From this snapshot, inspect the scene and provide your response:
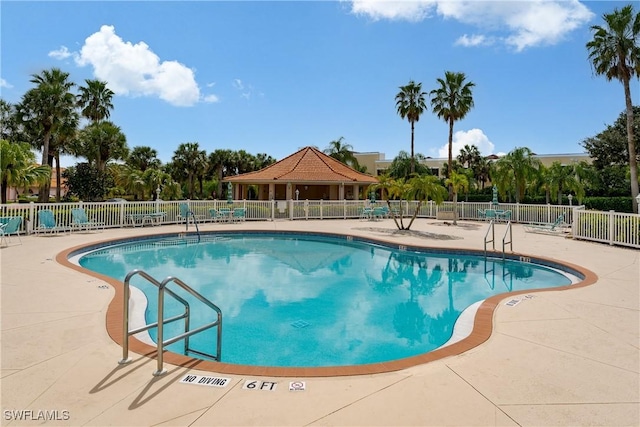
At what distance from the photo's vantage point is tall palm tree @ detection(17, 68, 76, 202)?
22.0 meters

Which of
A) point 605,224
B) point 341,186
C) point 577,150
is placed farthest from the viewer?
point 577,150

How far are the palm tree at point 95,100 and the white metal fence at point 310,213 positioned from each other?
1727 cm

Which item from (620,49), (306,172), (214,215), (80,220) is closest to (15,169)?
(80,220)

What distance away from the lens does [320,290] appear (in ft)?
26.2

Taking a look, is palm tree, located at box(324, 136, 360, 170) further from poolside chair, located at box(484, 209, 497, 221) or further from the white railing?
the white railing

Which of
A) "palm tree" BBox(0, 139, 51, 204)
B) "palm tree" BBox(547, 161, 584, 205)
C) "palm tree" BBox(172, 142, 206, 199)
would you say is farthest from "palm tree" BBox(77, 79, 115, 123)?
"palm tree" BBox(547, 161, 584, 205)

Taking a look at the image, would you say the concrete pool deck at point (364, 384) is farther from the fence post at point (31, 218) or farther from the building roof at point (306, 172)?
the building roof at point (306, 172)

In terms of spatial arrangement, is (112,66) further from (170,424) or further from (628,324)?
(628,324)

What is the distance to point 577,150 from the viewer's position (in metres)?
38.8

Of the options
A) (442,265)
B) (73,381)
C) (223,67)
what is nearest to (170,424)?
(73,381)

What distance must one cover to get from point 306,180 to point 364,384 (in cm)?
2523

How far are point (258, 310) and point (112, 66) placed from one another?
11399 millimetres

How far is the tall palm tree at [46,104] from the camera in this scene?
22.0 m

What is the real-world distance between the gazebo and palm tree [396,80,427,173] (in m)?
6.23
